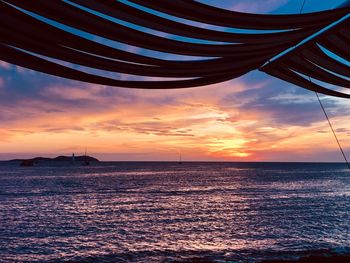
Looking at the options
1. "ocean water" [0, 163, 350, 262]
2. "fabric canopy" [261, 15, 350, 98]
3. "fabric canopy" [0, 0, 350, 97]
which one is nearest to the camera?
"fabric canopy" [0, 0, 350, 97]

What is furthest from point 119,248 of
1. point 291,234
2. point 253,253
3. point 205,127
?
point 205,127

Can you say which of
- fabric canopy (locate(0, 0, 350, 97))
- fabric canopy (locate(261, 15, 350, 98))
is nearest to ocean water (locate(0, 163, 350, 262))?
fabric canopy (locate(261, 15, 350, 98))

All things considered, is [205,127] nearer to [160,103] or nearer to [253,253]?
[160,103]

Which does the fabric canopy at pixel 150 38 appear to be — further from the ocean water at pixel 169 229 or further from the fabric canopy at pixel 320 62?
the ocean water at pixel 169 229

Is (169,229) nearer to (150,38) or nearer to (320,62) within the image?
(320,62)

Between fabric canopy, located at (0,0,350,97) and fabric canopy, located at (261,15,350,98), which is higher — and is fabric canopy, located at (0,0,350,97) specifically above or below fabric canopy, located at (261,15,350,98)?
below

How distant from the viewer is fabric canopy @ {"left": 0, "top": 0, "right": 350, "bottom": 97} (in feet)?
7.36

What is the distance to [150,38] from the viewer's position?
9.00 ft

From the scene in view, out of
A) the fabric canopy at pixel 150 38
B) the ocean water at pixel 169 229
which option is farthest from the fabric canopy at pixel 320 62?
the ocean water at pixel 169 229

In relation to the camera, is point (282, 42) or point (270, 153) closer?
point (282, 42)

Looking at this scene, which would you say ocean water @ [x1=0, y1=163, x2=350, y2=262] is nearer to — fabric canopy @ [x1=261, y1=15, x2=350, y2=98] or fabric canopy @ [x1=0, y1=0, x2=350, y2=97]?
fabric canopy @ [x1=261, y1=15, x2=350, y2=98]

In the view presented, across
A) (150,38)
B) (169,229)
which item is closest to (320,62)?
(150,38)

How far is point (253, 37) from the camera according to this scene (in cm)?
293

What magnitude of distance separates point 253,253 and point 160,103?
15.5 meters
